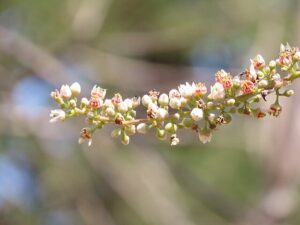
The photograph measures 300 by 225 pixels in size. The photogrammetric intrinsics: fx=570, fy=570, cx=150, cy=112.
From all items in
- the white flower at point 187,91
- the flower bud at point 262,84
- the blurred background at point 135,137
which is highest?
the blurred background at point 135,137

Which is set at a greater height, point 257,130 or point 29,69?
point 257,130

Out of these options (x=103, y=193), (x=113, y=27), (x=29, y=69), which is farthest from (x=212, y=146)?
(x=29, y=69)

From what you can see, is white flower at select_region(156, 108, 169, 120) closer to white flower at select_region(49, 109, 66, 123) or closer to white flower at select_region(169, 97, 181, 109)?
white flower at select_region(169, 97, 181, 109)

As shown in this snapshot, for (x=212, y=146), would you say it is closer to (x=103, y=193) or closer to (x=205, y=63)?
(x=205, y=63)

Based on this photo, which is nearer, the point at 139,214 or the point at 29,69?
the point at 29,69

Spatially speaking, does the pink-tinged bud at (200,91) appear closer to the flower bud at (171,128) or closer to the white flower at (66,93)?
the flower bud at (171,128)

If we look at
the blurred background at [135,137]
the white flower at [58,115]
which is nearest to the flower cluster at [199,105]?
the white flower at [58,115]
